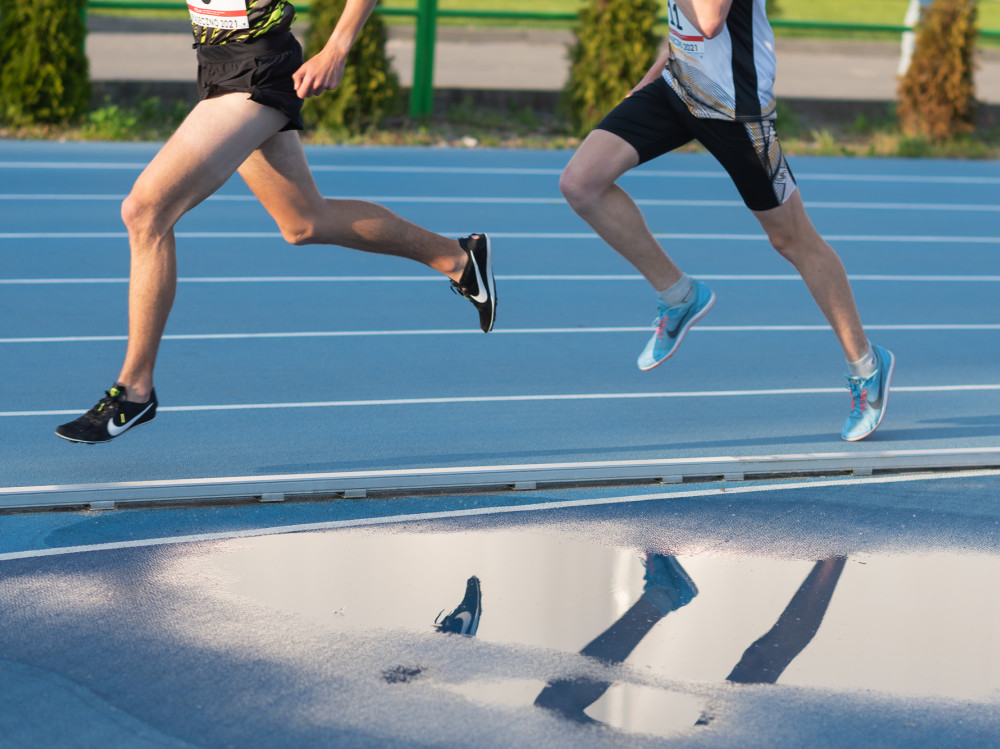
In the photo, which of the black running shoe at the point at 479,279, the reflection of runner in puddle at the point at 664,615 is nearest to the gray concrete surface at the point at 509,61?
the black running shoe at the point at 479,279

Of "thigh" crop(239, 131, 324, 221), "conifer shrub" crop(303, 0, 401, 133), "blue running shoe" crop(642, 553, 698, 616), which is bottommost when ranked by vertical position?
"blue running shoe" crop(642, 553, 698, 616)

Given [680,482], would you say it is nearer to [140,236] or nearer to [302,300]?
[140,236]

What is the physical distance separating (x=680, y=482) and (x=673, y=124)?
1120 millimetres

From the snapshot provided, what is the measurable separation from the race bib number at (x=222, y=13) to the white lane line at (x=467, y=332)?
2.25 metres

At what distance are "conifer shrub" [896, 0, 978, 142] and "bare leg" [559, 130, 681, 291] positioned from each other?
9.80 meters

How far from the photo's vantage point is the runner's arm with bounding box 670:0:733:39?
11.9ft

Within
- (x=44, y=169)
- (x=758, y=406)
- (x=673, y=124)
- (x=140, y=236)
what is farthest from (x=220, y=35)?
(x=44, y=169)

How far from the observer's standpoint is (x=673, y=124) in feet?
13.1

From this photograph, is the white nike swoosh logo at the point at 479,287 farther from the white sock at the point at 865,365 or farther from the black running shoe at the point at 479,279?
the white sock at the point at 865,365

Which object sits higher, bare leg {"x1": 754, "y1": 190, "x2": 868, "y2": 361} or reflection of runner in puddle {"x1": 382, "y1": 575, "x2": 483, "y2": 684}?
bare leg {"x1": 754, "y1": 190, "x2": 868, "y2": 361}

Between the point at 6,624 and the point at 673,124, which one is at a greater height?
the point at 673,124

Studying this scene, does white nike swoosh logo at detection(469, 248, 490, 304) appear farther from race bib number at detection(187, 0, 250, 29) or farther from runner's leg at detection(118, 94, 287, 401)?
race bib number at detection(187, 0, 250, 29)

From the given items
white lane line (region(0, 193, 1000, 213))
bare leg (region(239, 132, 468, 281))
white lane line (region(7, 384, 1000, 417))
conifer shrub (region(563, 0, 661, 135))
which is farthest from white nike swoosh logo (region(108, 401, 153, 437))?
conifer shrub (region(563, 0, 661, 135))

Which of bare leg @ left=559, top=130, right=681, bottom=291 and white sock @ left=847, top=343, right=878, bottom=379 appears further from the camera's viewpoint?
white sock @ left=847, top=343, right=878, bottom=379
